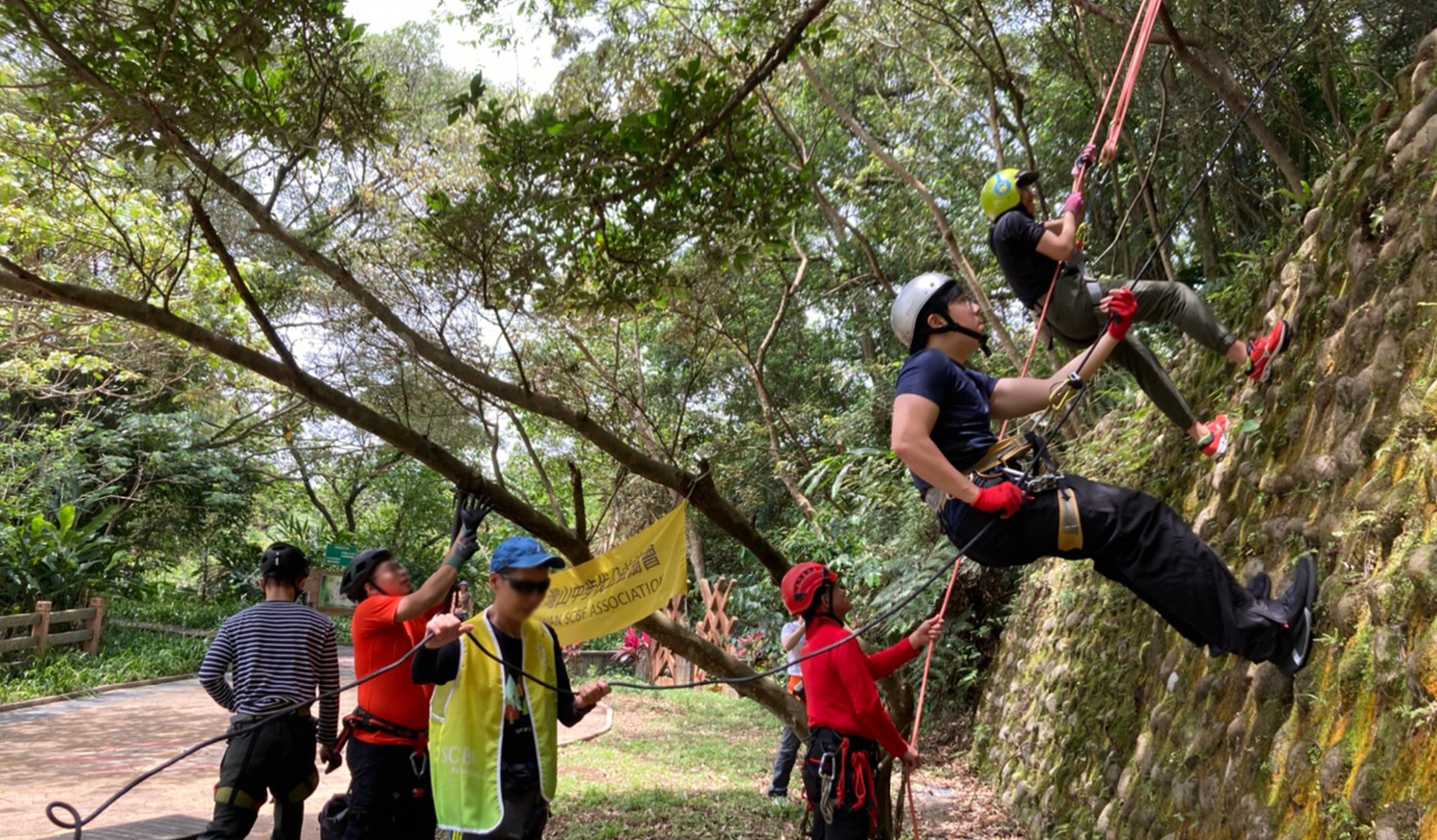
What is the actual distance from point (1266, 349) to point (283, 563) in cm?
446

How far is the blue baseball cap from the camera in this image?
3656 mm

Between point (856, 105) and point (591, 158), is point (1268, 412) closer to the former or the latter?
point (591, 158)

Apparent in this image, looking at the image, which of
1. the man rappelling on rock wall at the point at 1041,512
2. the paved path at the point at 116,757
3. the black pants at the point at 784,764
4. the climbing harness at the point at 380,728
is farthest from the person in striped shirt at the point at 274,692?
the black pants at the point at 784,764

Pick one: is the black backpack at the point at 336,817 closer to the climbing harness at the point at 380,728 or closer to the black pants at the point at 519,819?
the climbing harness at the point at 380,728

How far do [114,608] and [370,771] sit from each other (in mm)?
17079

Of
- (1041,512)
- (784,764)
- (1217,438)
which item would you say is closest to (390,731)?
(1041,512)

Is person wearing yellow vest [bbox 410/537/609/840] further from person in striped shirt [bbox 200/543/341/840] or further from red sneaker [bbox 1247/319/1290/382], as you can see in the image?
red sneaker [bbox 1247/319/1290/382]

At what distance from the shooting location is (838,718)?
14.0 ft

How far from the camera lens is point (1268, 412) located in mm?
4285

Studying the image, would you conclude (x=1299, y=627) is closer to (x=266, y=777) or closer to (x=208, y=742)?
(x=208, y=742)

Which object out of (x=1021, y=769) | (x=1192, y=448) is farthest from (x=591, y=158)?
(x=1021, y=769)

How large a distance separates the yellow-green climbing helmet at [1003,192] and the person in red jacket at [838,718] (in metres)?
1.71

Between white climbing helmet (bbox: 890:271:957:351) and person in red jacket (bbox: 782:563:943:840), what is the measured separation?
127 centimetres

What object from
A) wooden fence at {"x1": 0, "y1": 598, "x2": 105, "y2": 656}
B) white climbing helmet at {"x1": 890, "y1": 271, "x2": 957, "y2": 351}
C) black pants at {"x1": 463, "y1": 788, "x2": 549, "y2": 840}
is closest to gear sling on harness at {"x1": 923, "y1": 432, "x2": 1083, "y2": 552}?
white climbing helmet at {"x1": 890, "y1": 271, "x2": 957, "y2": 351}
